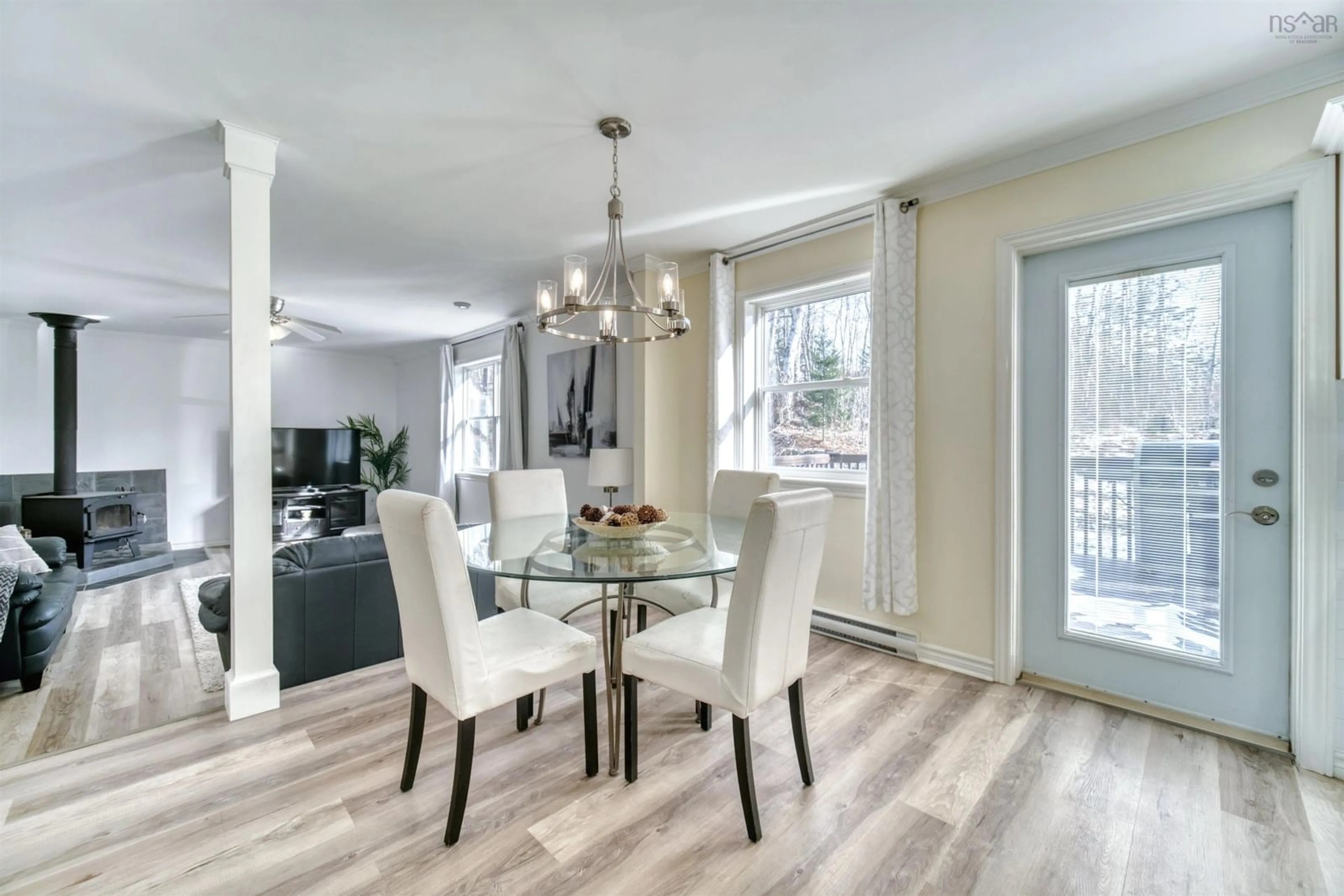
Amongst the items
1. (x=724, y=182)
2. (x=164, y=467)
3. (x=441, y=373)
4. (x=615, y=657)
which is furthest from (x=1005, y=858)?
(x=164, y=467)

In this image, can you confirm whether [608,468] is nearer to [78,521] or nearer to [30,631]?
Result: [30,631]

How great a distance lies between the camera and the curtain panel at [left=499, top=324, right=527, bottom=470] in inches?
213

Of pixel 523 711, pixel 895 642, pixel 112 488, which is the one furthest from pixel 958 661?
pixel 112 488

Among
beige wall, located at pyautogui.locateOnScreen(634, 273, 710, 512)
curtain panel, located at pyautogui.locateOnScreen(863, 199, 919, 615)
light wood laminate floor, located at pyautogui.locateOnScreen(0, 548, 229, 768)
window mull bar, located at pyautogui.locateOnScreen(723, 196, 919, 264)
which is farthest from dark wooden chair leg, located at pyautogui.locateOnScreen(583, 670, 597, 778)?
window mull bar, located at pyautogui.locateOnScreen(723, 196, 919, 264)

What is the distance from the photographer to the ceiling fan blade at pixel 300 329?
4043mm

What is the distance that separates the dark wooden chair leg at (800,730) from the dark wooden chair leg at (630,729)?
20.3 inches

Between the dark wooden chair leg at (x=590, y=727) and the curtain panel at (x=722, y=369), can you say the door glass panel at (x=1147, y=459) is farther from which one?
the dark wooden chair leg at (x=590, y=727)

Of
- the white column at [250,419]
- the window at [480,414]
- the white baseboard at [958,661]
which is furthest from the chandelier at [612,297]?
the window at [480,414]

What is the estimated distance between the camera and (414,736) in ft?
5.90

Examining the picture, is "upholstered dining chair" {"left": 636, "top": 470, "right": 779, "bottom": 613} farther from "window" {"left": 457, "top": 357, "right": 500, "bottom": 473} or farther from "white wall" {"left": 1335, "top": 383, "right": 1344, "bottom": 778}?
"window" {"left": 457, "top": 357, "right": 500, "bottom": 473}

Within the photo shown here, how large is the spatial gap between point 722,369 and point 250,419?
252 centimetres

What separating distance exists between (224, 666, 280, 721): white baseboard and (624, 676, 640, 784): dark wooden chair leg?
63.7 inches

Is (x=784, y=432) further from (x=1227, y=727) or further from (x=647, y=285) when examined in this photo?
(x=1227, y=727)

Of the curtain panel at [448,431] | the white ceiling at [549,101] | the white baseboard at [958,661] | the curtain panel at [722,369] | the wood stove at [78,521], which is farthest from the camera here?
the curtain panel at [448,431]
